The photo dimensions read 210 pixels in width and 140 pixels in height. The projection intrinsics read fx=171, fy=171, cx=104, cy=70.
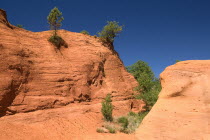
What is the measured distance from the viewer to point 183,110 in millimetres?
2834

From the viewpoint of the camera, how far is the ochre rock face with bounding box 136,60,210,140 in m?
2.63

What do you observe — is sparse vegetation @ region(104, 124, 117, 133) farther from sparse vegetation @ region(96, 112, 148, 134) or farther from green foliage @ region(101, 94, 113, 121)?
green foliage @ region(101, 94, 113, 121)

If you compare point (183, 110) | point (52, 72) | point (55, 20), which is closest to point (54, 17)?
point (55, 20)

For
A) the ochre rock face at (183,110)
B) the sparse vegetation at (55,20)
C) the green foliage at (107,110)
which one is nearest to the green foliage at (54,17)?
the sparse vegetation at (55,20)

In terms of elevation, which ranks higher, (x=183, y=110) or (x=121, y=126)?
(x=183, y=110)

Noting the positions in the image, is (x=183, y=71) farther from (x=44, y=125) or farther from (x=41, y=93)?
(x=41, y=93)

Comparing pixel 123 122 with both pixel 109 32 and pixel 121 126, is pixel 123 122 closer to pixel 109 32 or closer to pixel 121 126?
pixel 121 126

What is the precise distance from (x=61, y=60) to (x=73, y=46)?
3.19m

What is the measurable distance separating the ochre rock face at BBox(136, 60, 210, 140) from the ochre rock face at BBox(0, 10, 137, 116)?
459 inches

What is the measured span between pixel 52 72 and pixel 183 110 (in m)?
13.9

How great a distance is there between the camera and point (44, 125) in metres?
11.8

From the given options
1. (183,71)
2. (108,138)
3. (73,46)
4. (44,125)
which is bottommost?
(108,138)

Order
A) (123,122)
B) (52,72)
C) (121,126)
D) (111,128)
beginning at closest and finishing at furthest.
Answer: (111,128) → (121,126) → (123,122) → (52,72)

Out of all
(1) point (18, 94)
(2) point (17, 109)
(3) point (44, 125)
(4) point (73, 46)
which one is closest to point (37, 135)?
(3) point (44, 125)
